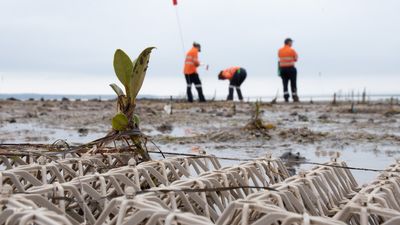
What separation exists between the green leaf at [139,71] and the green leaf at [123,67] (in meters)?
0.03

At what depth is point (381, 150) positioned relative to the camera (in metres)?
7.96

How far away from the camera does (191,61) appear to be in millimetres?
19609

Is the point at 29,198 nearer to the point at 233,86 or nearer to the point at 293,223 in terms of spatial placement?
the point at 293,223

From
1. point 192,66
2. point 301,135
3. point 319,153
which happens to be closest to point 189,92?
point 192,66

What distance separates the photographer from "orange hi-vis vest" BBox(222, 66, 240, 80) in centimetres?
2245

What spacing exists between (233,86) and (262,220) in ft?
69.9

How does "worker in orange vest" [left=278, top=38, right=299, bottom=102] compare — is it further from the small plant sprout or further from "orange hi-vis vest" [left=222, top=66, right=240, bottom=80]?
the small plant sprout

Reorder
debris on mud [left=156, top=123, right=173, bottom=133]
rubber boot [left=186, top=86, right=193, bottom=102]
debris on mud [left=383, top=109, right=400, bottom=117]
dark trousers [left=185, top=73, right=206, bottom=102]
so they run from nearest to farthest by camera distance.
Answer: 1. debris on mud [left=156, top=123, right=173, bottom=133]
2. debris on mud [left=383, top=109, right=400, bottom=117]
3. dark trousers [left=185, top=73, right=206, bottom=102]
4. rubber boot [left=186, top=86, right=193, bottom=102]

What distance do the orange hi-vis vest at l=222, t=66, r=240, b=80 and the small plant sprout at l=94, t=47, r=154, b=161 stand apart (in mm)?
18215

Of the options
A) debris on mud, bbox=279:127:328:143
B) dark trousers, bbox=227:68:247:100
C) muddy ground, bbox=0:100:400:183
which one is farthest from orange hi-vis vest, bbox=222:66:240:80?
debris on mud, bbox=279:127:328:143

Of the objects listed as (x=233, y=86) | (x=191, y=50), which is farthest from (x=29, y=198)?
(x=233, y=86)

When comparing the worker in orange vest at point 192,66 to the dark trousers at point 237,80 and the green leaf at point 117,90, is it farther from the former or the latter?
the green leaf at point 117,90

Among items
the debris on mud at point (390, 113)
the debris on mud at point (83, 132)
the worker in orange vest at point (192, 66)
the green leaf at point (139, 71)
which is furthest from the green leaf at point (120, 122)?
the worker in orange vest at point (192, 66)

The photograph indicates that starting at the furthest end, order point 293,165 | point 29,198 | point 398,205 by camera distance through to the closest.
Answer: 1. point 293,165
2. point 398,205
3. point 29,198
